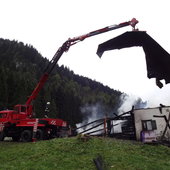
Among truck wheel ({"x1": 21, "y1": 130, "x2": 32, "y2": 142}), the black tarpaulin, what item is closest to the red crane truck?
truck wheel ({"x1": 21, "y1": 130, "x2": 32, "y2": 142})

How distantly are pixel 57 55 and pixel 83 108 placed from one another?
89565mm

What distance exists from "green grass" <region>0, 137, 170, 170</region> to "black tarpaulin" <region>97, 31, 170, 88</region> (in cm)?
Answer: 751

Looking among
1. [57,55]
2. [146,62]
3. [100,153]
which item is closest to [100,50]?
[146,62]

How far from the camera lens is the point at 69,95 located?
359 feet

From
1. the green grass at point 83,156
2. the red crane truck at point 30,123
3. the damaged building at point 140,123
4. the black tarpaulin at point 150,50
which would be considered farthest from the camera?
the red crane truck at point 30,123

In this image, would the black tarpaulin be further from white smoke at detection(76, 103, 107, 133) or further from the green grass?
white smoke at detection(76, 103, 107, 133)

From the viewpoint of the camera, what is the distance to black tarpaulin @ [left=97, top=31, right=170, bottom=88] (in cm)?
415

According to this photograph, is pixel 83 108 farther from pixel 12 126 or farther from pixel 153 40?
pixel 153 40

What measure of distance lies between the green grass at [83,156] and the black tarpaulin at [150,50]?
7.51m

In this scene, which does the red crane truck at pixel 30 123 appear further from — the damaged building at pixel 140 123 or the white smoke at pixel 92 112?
the white smoke at pixel 92 112

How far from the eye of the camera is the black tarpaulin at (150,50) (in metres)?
4.15

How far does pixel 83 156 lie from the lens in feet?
41.3

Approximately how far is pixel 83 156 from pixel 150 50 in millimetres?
9299

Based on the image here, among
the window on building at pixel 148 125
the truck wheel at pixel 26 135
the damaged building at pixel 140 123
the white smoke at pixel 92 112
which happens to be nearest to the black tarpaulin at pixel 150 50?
the damaged building at pixel 140 123
